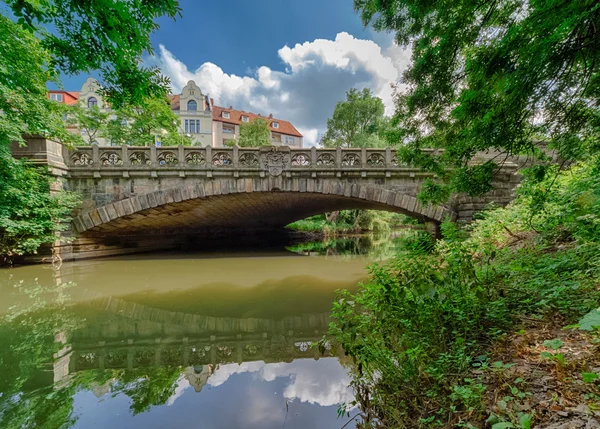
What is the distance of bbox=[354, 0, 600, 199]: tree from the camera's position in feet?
6.44

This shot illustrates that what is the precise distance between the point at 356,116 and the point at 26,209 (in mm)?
22128

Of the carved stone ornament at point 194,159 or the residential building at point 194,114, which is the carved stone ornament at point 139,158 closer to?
the carved stone ornament at point 194,159

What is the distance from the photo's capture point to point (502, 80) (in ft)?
7.43

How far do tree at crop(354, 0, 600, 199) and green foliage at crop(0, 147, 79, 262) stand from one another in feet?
28.0

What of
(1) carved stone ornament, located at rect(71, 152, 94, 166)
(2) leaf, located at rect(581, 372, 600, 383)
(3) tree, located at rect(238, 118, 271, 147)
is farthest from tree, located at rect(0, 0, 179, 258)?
(3) tree, located at rect(238, 118, 271, 147)

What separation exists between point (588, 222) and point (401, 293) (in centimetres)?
288

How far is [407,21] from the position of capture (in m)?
3.89

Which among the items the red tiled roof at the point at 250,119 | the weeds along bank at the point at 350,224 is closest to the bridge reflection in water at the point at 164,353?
the weeds along bank at the point at 350,224

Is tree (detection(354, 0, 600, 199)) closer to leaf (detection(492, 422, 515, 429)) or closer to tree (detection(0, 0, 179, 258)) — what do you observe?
leaf (detection(492, 422, 515, 429))

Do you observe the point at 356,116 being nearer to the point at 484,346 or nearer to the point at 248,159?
the point at 248,159

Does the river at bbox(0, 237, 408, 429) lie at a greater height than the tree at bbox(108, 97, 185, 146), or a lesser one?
lesser

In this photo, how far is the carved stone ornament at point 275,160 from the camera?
8.28m

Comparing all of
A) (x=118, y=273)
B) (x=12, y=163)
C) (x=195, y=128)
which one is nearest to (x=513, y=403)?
(x=118, y=273)

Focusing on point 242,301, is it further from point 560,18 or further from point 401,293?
point 560,18
